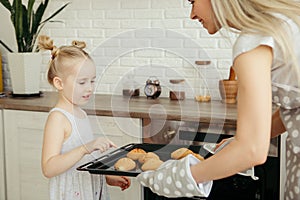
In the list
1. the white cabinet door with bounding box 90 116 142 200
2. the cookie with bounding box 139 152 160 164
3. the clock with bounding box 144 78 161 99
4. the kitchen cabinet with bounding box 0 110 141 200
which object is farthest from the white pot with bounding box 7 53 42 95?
the cookie with bounding box 139 152 160 164

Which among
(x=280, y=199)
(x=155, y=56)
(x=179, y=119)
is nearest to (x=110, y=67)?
(x=155, y=56)

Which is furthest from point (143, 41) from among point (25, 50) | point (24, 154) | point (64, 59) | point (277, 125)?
point (25, 50)

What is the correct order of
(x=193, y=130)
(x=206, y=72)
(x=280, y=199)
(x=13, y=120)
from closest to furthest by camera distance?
(x=193, y=130)
(x=206, y=72)
(x=280, y=199)
(x=13, y=120)

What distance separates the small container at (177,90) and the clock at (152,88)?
0.18ft

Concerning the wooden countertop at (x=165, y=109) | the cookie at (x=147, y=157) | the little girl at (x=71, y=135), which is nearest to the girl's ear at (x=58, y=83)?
the little girl at (x=71, y=135)

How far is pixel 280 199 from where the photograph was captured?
7.55 ft

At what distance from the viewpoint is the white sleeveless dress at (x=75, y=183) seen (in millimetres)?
1765

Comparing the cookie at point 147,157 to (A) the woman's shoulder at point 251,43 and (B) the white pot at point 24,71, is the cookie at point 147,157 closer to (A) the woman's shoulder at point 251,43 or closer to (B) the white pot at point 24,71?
(A) the woman's shoulder at point 251,43

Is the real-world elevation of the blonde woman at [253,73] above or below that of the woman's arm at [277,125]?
above

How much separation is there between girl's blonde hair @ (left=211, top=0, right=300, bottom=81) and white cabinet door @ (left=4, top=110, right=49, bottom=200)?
5.98 ft

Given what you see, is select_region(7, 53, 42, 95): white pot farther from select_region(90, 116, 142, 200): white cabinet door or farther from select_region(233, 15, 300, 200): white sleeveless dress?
select_region(233, 15, 300, 200): white sleeveless dress

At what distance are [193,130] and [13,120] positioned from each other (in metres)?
1.59

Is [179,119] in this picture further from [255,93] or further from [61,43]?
[61,43]

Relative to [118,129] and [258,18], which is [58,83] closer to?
[118,129]
